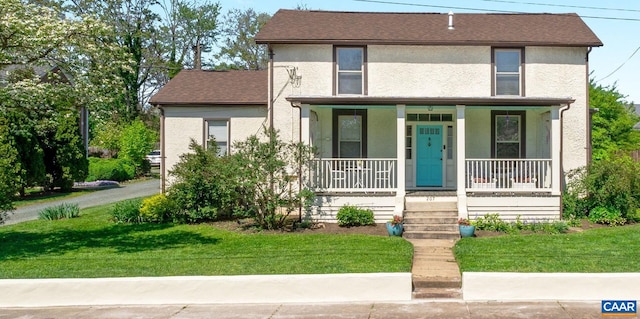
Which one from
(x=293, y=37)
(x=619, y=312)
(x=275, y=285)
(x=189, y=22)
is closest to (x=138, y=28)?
(x=189, y=22)

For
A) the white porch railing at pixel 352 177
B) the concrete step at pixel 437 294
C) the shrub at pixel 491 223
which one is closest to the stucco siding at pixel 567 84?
the shrub at pixel 491 223

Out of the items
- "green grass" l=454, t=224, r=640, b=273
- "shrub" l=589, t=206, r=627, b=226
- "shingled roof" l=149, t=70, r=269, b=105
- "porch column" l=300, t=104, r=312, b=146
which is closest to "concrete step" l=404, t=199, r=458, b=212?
"green grass" l=454, t=224, r=640, b=273

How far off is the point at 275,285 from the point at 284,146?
6.63 meters

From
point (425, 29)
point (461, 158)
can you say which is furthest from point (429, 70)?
point (461, 158)

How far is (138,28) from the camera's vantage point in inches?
1747

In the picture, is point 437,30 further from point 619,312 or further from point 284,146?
point 619,312

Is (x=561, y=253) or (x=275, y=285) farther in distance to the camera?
(x=561, y=253)

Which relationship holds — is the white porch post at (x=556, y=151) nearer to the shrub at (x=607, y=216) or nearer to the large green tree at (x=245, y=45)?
the shrub at (x=607, y=216)

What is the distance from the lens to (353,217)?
600 inches

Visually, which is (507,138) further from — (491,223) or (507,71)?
(491,223)

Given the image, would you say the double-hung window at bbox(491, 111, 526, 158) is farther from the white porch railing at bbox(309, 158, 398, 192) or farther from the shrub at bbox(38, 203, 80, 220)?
the shrub at bbox(38, 203, 80, 220)

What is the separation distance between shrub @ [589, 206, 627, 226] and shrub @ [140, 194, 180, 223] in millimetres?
11908

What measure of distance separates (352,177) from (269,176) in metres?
2.86

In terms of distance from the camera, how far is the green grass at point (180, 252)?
10.5 metres
